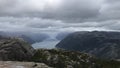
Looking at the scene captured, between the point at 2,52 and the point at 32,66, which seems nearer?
the point at 32,66

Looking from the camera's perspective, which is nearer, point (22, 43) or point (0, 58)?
point (0, 58)

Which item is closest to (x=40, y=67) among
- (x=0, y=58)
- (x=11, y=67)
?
(x=11, y=67)

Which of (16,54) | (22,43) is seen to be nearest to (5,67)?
(16,54)

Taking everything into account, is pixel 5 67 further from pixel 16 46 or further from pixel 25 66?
pixel 16 46

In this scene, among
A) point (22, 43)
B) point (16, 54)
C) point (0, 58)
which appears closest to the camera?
point (0, 58)

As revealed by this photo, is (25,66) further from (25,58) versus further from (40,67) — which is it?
(25,58)

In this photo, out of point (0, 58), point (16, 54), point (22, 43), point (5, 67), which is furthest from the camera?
point (22, 43)

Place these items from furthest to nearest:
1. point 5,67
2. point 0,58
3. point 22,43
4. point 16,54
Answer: point 22,43 → point 16,54 → point 0,58 → point 5,67

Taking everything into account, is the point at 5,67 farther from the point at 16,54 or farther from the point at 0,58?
the point at 16,54
